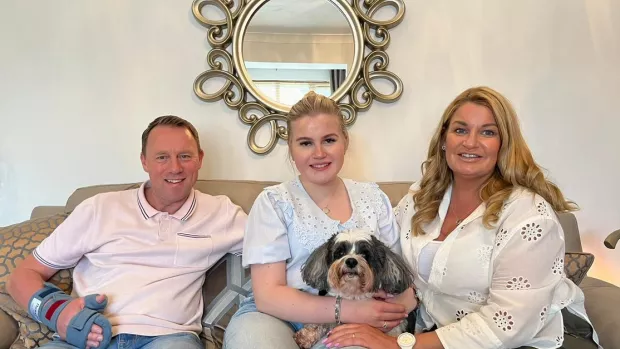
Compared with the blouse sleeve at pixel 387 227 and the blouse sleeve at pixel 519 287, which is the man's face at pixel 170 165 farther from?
the blouse sleeve at pixel 519 287

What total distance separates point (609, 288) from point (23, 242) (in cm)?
227

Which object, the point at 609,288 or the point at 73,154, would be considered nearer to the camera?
the point at 609,288

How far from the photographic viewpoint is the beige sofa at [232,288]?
166 cm

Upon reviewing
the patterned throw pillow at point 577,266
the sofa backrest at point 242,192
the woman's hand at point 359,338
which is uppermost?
the sofa backrest at point 242,192

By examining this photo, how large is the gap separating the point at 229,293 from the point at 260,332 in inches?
17.1

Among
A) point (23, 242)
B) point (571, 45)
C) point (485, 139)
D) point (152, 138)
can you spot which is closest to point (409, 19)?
point (571, 45)

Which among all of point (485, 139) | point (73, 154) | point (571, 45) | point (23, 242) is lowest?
point (23, 242)

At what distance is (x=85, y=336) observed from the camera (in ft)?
5.05

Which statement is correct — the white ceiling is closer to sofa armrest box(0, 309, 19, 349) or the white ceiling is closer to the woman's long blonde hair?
the woman's long blonde hair

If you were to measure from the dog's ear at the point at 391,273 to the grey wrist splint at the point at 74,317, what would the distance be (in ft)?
2.96

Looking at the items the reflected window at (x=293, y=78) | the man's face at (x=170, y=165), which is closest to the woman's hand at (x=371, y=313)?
the man's face at (x=170, y=165)

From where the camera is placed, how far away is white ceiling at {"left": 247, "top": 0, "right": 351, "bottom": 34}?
2.45 m

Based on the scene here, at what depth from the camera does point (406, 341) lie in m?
1.47

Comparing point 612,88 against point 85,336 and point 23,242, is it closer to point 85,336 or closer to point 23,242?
point 85,336
